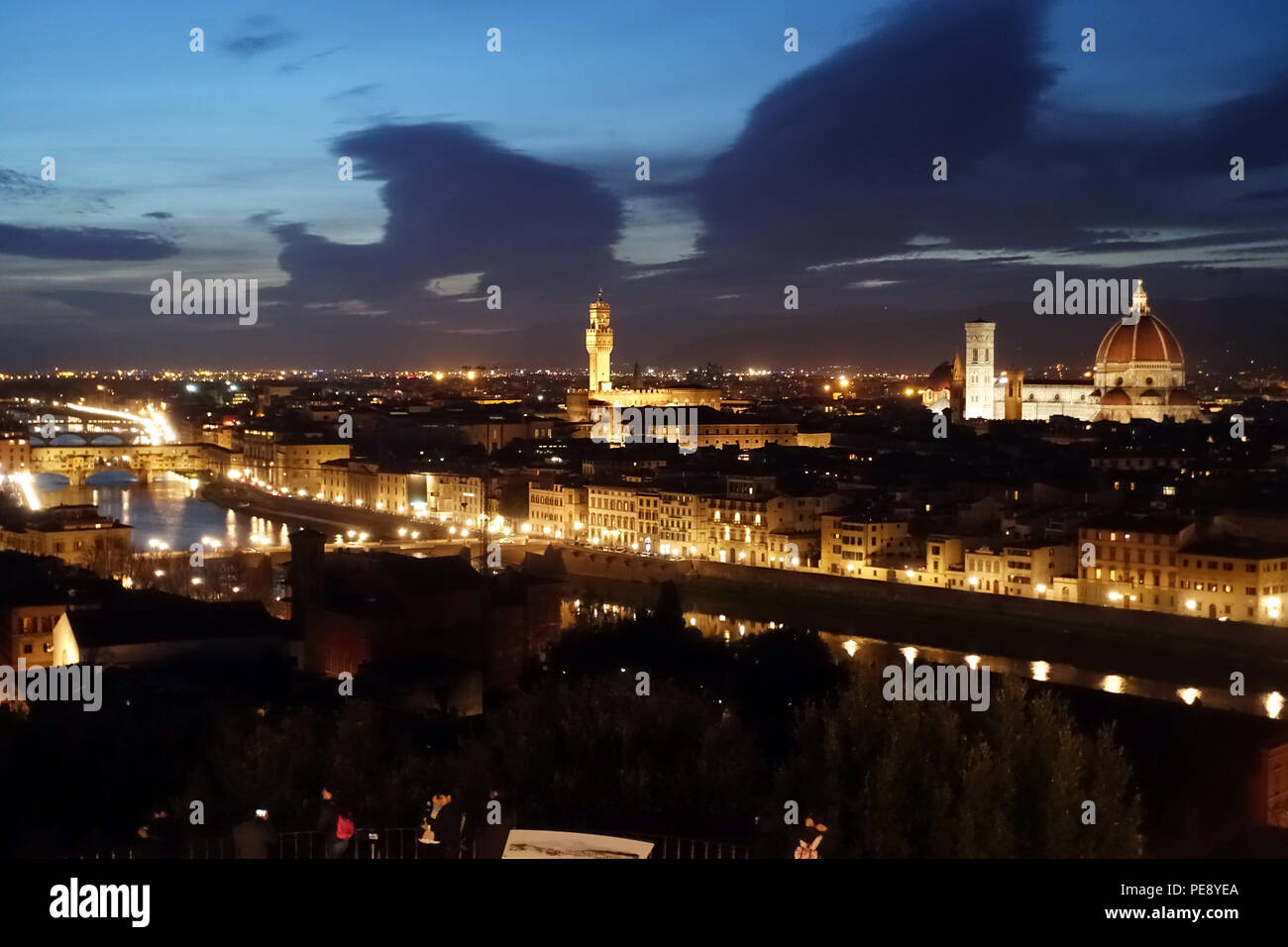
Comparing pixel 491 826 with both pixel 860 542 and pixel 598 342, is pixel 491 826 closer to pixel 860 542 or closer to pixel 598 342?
pixel 860 542

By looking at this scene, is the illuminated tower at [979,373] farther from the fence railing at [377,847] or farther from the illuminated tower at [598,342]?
the fence railing at [377,847]

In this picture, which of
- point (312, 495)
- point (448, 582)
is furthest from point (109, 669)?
point (312, 495)

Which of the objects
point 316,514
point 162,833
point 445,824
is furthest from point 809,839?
point 316,514

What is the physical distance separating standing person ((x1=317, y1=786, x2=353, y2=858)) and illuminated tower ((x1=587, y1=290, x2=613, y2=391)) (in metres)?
29.4

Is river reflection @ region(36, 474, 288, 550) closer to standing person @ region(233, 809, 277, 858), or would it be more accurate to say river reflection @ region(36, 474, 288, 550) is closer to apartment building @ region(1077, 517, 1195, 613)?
apartment building @ region(1077, 517, 1195, 613)

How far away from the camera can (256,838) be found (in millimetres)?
3791

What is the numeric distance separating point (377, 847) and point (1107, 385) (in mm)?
26796

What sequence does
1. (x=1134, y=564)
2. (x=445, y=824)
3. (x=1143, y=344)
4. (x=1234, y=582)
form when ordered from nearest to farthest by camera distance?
(x=445, y=824) < (x=1234, y=582) < (x=1134, y=564) < (x=1143, y=344)

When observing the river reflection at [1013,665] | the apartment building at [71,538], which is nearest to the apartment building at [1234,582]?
the river reflection at [1013,665]

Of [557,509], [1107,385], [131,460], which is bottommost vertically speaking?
[557,509]

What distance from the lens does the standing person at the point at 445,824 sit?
3.56m

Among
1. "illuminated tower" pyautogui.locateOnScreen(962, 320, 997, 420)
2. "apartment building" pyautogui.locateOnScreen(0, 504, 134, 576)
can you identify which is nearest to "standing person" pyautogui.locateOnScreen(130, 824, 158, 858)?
"apartment building" pyautogui.locateOnScreen(0, 504, 134, 576)
